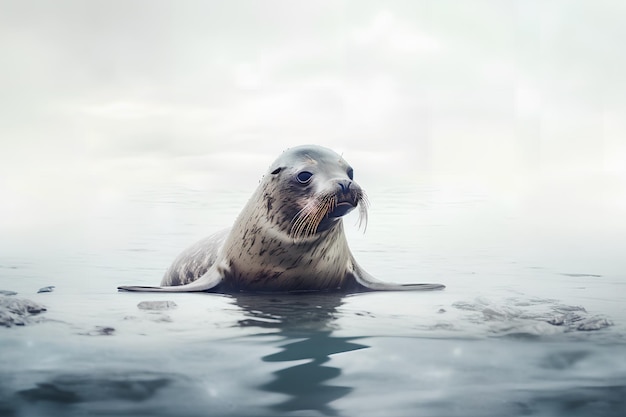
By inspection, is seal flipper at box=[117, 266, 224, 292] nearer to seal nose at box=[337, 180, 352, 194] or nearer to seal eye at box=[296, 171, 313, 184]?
seal eye at box=[296, 171, 313, 184]

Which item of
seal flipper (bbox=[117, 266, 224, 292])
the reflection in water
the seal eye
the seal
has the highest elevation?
the seal eye

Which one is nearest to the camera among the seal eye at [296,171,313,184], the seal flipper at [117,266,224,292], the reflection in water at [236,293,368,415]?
the reflection in water at [236,293,368,415]

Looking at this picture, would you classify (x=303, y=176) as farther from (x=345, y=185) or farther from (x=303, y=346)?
(x=303, y=346)

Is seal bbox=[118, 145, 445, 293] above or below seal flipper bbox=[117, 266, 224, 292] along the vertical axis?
above

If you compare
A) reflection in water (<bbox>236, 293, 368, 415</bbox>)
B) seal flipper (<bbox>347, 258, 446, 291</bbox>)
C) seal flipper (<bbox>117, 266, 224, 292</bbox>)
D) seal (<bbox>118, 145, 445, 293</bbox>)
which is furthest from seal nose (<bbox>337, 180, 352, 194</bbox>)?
Answer: seal flipper (<bbox>117, 266, 224, 292</bbox>)

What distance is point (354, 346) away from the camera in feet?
10.1

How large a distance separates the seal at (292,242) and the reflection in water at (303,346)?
0.64 meters

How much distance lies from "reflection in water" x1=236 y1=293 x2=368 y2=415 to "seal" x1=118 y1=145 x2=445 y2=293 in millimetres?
636

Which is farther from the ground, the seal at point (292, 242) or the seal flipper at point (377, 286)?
the seal at point (292, 242)

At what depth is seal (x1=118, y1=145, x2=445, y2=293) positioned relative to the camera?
5.19 m

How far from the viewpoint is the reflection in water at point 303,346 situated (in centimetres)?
253

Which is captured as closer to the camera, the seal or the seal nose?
the seal nose

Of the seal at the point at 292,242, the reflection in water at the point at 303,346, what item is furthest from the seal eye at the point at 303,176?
the reflection in water at the point at 303,346

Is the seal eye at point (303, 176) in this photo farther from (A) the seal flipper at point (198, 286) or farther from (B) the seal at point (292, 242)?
(A) the seal flipper at point (198, 286)
